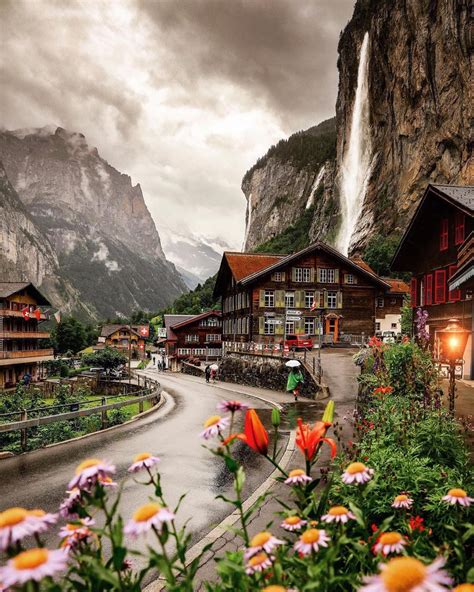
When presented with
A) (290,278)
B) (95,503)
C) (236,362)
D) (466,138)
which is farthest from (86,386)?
(466,138)

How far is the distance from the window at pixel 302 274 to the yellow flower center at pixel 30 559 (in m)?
40.6

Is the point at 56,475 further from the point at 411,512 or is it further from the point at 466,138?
the point at 466,138

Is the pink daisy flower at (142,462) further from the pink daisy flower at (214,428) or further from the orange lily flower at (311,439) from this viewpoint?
the orange lily flower at (311,439)

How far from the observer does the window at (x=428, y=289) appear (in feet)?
75.0

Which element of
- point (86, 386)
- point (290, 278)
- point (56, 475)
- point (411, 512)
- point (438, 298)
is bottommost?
point (86, 386)

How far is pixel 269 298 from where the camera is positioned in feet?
134

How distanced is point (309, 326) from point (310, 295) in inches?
119

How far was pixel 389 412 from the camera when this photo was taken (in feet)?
25.5

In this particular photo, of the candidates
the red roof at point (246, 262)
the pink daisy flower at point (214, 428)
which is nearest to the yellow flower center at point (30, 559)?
the pink daisy flower at point (214, 428)

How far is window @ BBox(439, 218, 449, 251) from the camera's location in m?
20.8

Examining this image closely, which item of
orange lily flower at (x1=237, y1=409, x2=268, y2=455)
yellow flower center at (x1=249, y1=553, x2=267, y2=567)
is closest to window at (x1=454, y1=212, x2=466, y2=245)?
orange lily flower at (x1=237, y1=409, x2=268, y2=455)

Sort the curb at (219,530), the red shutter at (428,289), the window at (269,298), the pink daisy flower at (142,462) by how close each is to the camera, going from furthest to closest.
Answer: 1. the window at (269,298)
2. the red shutter at (428,289)
3. the curb at (219,530)
4. the pink daisy flower at (142,462)

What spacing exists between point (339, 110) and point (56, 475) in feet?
348

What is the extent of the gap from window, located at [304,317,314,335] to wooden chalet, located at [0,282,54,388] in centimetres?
2971
